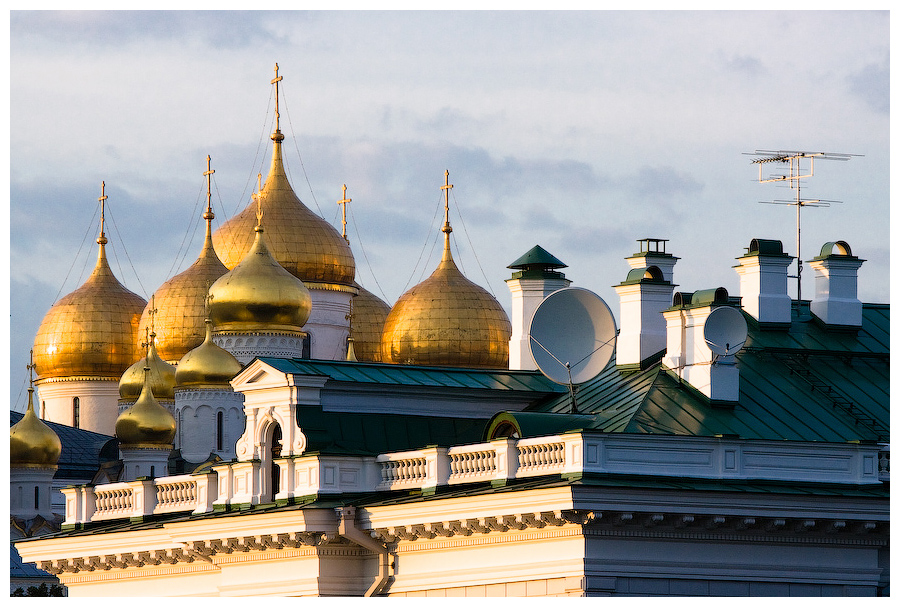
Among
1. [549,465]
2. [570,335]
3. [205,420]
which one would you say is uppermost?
[570,335]

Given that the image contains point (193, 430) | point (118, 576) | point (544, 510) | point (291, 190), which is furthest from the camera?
point (291, 190)

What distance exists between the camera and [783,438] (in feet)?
108

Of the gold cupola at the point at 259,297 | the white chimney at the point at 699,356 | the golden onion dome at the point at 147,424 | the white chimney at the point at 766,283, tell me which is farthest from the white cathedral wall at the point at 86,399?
the white chimney at the point at 699,356

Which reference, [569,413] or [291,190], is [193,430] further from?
[569,413]

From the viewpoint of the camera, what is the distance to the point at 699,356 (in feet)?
110

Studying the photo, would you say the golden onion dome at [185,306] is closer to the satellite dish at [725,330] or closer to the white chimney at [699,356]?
the white chimney at [699,356]

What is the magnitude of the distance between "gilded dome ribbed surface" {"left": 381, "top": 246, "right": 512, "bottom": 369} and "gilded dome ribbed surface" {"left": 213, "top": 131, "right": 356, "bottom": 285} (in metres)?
6.01

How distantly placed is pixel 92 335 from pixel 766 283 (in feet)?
169

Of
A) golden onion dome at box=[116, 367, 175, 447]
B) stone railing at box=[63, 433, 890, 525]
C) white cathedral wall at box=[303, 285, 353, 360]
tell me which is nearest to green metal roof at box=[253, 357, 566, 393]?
stone railing at box=[63, 433, 890, 525]

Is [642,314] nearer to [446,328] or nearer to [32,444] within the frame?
[446,328]

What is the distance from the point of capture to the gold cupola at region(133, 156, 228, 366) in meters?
78.1

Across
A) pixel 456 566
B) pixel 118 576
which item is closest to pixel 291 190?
pixel 118 576

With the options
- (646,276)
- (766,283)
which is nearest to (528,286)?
(646,276)

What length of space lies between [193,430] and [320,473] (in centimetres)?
4089
